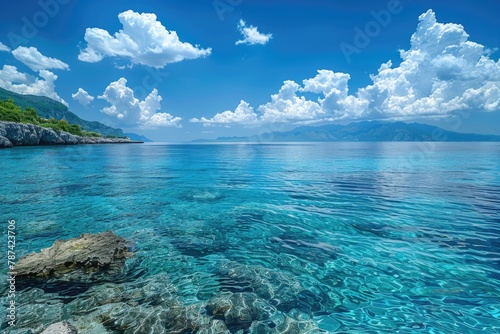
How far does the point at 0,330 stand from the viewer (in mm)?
7156

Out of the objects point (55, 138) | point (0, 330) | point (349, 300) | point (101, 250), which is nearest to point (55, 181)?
point (101, 250)

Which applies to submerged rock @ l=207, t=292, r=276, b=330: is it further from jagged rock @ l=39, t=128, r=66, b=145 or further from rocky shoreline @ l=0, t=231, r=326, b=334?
jagged rock @ l=39, t=128, r=66, b=145

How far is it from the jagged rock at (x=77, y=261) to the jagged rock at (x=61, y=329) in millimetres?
3105

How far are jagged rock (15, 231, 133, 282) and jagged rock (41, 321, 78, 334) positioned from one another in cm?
310

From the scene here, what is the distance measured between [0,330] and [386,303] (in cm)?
1185

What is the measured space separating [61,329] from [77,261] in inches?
186

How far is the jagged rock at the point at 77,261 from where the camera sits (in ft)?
33.0

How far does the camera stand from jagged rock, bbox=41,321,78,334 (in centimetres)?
656

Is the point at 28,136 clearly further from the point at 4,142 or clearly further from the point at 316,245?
the point at 316,245

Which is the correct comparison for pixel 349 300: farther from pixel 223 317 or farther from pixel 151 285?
pixel 151 285

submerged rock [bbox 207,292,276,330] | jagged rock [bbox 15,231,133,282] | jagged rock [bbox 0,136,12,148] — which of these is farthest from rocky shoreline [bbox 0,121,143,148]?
submerged rock [bbox 207,292,276,330]

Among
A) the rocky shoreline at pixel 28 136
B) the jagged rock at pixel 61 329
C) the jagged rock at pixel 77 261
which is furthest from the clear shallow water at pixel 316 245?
the rocky shoreline at pixel 28 136

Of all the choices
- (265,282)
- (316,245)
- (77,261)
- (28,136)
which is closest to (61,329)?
(77,261)

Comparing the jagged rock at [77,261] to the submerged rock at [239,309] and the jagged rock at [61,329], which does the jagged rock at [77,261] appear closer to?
the jagged rock at [61,329]
